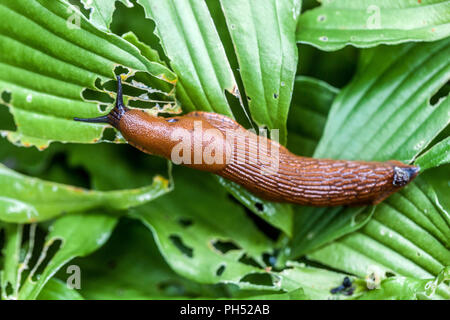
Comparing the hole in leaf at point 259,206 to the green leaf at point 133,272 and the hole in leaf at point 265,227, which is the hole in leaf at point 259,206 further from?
the green leaf at point 133,272

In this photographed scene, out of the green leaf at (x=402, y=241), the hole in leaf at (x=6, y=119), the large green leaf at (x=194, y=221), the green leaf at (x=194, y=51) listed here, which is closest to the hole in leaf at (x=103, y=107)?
the green leaf at (x=194, y=51)

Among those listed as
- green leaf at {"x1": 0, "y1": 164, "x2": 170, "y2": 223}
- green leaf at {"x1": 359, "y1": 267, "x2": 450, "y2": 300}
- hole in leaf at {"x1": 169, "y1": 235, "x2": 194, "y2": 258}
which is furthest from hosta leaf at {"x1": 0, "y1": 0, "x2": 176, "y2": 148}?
green leaf at {"x1": 359, "y1": 267, "x2": 450, "y2": 300}

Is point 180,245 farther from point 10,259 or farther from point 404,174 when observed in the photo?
point 404,174

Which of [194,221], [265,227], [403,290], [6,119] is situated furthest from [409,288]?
[6,119]

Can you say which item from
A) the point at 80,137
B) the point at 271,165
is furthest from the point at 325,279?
the point at 80,137
